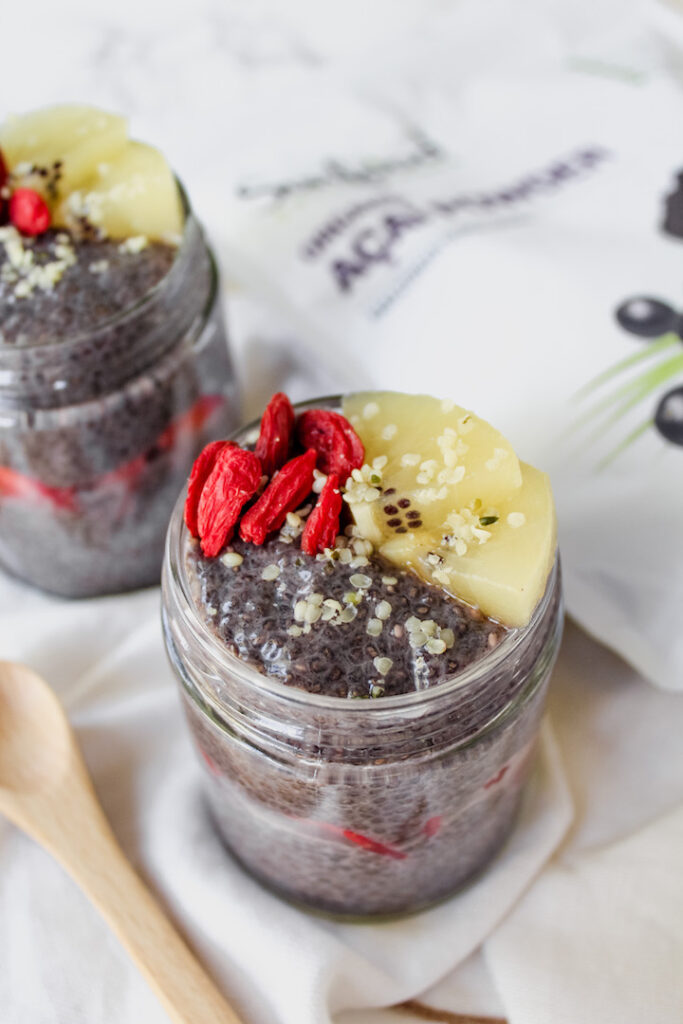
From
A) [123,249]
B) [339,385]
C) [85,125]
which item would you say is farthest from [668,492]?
[85,125]

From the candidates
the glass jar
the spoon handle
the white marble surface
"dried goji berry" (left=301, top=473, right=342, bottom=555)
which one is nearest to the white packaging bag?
the white marble surface

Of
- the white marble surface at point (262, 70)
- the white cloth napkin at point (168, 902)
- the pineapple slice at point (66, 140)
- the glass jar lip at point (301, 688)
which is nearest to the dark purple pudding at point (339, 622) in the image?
the glass jar lip at point (301, 688)

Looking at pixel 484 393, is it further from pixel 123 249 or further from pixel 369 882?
pixel 369 882

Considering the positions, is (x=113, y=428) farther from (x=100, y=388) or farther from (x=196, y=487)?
(x=196, y=487)

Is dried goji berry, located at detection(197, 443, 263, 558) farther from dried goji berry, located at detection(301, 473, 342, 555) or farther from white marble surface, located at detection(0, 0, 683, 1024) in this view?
white marble surface, located at detection(0, 0, 683, 1024)

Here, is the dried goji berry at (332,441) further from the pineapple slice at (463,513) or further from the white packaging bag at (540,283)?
the white packaging bag at (540,283)

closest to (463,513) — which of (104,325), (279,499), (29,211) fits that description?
(279,499)
